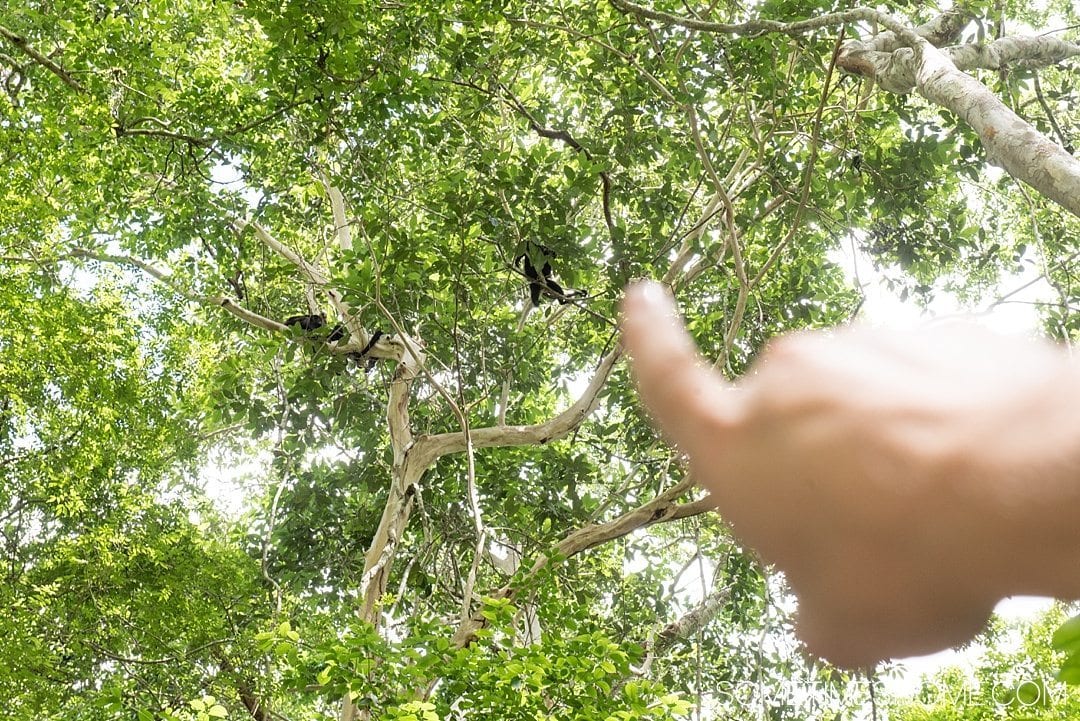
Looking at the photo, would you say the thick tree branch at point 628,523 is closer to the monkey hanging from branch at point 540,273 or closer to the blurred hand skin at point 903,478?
the monkey hanging from branch at point 540,273

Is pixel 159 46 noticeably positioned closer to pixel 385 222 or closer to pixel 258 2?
pixel 258 2

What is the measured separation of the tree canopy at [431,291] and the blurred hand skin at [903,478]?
2.36 metres

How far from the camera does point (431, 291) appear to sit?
4.72 meters

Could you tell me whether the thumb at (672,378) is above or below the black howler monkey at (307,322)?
below

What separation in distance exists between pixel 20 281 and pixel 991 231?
20.2ft

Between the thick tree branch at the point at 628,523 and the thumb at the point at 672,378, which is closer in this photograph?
the thumb at the point at 672,378

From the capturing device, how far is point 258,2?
3930 mm

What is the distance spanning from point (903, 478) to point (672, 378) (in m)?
0.27

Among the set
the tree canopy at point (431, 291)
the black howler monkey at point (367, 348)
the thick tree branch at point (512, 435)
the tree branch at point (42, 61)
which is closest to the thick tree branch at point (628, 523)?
the tree canopy at point (431, 291)

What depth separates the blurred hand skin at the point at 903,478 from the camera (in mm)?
767

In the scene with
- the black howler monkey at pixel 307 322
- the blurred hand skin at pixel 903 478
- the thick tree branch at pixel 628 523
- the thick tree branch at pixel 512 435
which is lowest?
the blurred hand skin at pixel 903 478

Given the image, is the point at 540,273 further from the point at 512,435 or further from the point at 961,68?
the point at 961,68

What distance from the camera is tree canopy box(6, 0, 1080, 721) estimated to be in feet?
13.2

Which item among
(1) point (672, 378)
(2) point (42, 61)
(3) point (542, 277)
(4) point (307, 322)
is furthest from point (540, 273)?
(1) point (672, 378)
